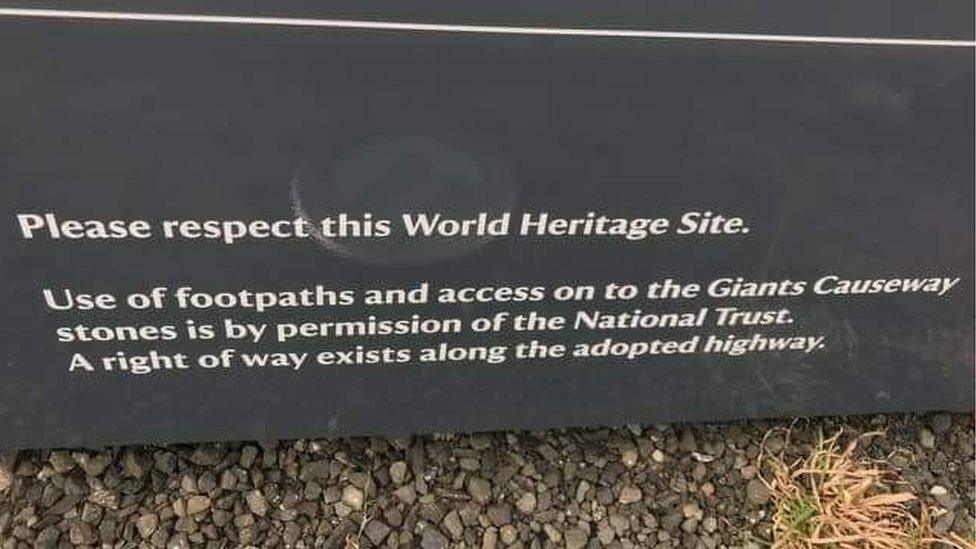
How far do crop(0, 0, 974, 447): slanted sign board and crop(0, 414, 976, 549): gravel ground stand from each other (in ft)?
0.47

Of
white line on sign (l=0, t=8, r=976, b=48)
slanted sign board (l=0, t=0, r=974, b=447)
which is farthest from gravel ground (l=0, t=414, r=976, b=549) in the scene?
white line on sign (l=0, t=8, r=976, b=48)

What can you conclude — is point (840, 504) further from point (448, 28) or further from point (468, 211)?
point (448, 28)

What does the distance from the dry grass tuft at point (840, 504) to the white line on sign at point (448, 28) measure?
46.2 inches

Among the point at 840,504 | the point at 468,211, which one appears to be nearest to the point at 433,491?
the point at 468,211

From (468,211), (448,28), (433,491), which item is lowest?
(433,491)

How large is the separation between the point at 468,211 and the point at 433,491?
841mm

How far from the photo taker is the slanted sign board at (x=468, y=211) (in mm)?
1633

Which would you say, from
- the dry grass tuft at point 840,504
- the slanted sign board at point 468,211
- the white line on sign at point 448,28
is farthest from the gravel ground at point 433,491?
the white line on sign at point 448,28

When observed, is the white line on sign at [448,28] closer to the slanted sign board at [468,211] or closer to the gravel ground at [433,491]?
the slanted sign board at [468,211]

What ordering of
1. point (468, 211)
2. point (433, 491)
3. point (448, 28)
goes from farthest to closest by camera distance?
point (433, 491) → point (468, 211) → point (448, 28)

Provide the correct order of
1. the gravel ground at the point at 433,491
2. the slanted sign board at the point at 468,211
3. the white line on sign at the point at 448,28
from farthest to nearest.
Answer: the gravel ground at the point at 433,491 → the slanted sign board at the point at 468,211 → the white line on sign at the point at 448,28

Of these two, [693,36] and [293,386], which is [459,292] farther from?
[693,36]

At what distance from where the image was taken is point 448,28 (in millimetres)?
1614

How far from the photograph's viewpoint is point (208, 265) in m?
1.91
